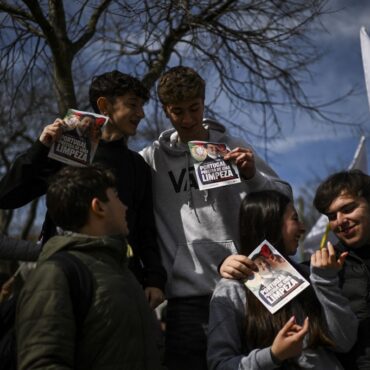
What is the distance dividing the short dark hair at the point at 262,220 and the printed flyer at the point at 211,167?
17 cm

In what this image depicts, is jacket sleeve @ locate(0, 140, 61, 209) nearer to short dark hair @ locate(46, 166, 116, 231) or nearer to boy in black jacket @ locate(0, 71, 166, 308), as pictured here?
boy in black jacket @ locate(0, 71, 166, 308)

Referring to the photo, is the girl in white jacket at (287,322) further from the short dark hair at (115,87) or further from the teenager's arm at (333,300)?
the short dark hair at (115,87)

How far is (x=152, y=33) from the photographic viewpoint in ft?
14.1

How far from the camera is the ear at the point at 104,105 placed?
2756 millimetres

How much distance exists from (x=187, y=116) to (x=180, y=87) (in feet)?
0.54

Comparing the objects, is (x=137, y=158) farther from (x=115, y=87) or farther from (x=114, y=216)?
(x=114, y=216)

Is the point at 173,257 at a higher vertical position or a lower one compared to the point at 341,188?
lower

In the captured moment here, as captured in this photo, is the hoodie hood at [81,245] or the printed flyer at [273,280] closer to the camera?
the hoodie hood at [81,245]

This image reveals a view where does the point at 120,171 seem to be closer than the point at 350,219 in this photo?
No

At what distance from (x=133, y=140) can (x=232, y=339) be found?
328 inches

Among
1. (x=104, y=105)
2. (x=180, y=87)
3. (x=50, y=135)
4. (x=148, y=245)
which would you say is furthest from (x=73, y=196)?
(x=180, y=87)

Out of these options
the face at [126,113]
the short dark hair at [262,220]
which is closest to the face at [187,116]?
the face at [126,113]

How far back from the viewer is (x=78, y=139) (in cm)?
239

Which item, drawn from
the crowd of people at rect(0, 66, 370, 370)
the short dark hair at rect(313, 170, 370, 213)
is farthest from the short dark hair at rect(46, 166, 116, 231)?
the short dark hair at rect(313, 170, 370, 213)
